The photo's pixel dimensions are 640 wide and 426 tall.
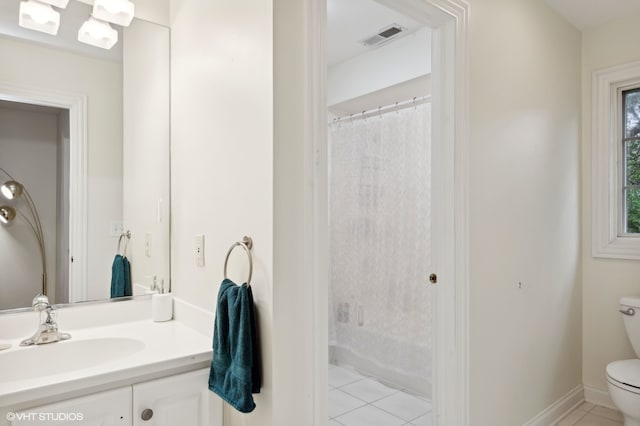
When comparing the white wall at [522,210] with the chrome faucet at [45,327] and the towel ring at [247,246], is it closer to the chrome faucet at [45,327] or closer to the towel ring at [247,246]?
the towel ring at [247,246]

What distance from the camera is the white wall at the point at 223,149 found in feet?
4.07

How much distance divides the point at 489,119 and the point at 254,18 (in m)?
1.20

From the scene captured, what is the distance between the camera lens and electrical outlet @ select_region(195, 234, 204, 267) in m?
1.58

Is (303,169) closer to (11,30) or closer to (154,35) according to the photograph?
(154,35)

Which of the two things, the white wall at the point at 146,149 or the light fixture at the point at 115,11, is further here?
the white wall at the point at 146,149

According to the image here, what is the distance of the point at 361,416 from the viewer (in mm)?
2523

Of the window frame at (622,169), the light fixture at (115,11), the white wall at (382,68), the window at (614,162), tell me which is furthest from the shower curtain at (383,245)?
the light fixture at (115,11)

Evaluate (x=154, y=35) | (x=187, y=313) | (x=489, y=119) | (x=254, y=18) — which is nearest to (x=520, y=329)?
(x=489, y=119)

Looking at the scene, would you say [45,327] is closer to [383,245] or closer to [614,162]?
[383,245]

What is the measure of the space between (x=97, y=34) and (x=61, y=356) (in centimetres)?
125

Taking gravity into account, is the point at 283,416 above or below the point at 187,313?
below

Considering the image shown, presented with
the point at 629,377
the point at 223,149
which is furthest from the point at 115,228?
the point at 629,377

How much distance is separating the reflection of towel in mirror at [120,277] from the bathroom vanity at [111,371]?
0.05 meters

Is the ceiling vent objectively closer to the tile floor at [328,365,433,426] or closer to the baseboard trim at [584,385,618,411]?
the tile floor at [328,365,433,426]
